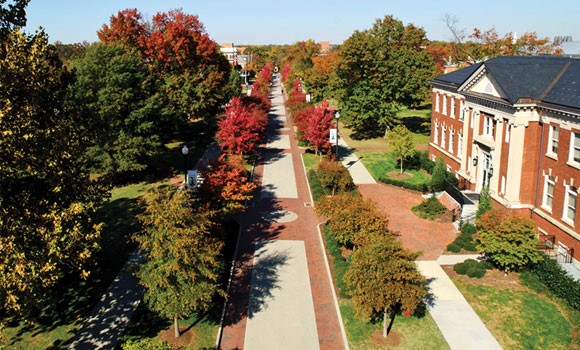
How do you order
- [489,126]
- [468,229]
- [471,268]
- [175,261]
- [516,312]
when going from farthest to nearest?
[489,126], [468,229], [471,268], [516,312], [175,261]

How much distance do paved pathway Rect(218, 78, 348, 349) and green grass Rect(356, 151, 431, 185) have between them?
832 centimetres

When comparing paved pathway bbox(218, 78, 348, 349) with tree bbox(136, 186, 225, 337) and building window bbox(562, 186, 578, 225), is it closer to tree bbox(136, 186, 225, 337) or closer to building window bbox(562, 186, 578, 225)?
tree bbox(136, 186, 225, 337)

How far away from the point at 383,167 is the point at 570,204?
20.0 metres

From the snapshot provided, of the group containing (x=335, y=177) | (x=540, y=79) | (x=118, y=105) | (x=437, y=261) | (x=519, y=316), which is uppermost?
(x=540, y=79)

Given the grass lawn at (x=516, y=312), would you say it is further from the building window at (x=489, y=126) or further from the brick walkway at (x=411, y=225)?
the building window at (x=489, y=126)

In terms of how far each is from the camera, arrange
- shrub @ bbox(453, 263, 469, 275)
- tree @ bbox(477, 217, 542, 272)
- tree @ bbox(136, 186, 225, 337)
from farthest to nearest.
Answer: shrub @ bbox(453, 263, 469, 275), tree @ bbox(477, 217, 542, 272), tree @ bbox(136, 186, 225, 337)

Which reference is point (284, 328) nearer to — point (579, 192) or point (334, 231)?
point (334, 231)

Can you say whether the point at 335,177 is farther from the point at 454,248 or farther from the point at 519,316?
the point at 519,316

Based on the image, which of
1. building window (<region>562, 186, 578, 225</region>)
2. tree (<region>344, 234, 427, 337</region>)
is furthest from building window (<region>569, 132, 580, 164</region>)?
tree (<region>344, 234, 427, 337</region>)

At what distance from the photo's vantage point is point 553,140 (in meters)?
26.5

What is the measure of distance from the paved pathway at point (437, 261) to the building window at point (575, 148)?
6.60 metres

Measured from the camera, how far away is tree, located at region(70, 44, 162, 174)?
35469mm

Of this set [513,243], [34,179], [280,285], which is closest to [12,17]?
[34,179]

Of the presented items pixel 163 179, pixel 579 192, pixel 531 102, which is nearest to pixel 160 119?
pixel 163 179
